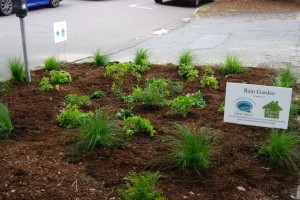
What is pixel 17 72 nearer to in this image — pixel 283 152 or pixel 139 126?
pixel 139 126

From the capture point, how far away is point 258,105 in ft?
13.6

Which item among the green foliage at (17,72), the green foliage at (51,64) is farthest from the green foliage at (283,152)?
the green foliage at (51,64)

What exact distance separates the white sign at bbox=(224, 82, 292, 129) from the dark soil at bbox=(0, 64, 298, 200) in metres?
0.40

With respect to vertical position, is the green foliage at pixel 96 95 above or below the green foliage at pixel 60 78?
below

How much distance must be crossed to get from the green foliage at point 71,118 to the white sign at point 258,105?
1.54 metres

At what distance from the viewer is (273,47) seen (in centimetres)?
1041

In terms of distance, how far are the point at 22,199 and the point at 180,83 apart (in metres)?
3.54

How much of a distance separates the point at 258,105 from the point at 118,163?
143 centimetres

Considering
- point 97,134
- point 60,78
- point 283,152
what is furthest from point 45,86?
point 283,152

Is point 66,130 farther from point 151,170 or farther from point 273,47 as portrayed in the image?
point 273,47

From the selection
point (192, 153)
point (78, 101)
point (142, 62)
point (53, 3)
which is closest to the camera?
point (192, 153)

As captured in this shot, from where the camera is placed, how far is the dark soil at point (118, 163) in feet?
12.1

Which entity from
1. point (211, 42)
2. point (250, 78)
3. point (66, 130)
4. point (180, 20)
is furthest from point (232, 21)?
point (66, 130)

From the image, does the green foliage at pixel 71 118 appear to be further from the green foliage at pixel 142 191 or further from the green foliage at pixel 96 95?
the green foliage at pixel 142 191
